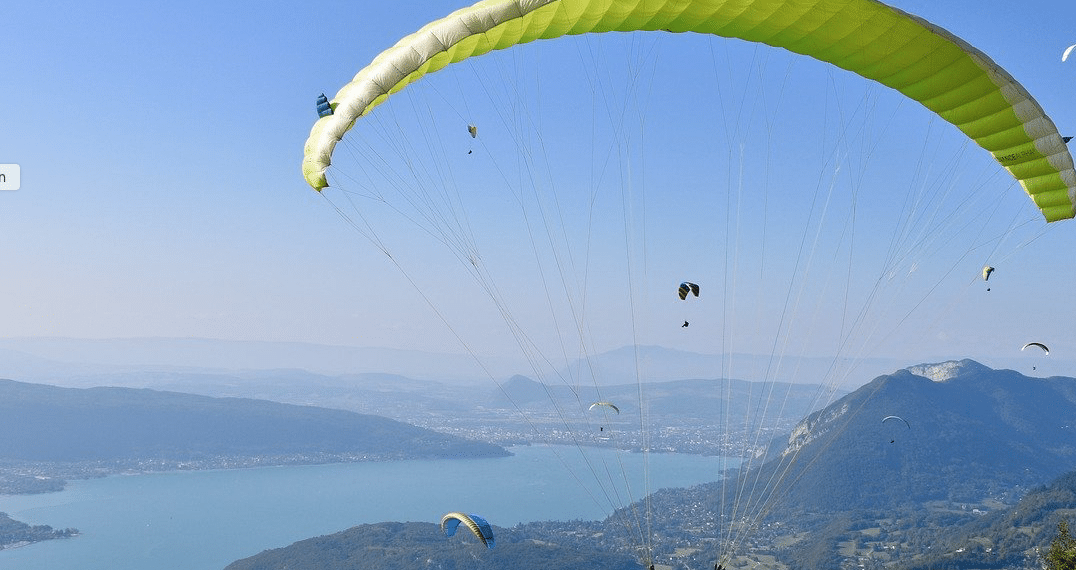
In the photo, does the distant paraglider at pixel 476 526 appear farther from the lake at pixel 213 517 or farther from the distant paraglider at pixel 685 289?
the lake at pixel 213 517

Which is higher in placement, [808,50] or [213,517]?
[808,50]

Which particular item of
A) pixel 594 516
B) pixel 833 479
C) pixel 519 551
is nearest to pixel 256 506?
pixel 594 516

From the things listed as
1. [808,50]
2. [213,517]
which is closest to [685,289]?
[808,50]

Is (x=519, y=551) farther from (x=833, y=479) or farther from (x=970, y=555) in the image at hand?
(x=833, y=479)

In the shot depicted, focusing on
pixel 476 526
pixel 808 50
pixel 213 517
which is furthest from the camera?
pixel 213 517

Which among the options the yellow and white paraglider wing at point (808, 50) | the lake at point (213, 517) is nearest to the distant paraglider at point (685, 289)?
the yellow and white paraglider wing at point (808, 50)

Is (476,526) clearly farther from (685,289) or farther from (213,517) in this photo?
(213,517)

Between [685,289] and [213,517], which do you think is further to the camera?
[213,517]

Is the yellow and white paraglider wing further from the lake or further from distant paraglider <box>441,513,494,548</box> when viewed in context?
the lake

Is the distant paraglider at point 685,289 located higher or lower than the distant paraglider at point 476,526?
higher
